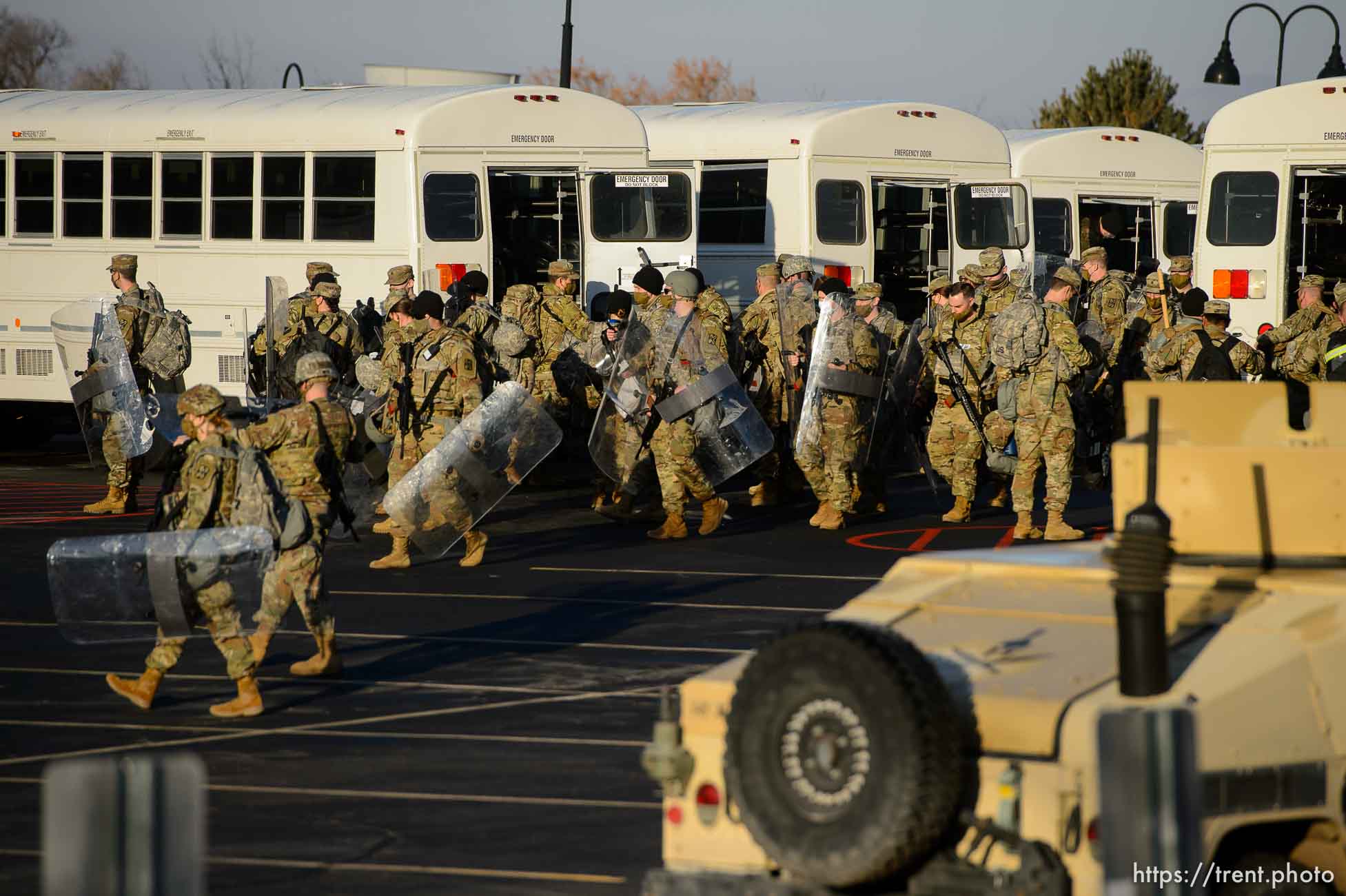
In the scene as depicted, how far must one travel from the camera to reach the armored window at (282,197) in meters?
19.8

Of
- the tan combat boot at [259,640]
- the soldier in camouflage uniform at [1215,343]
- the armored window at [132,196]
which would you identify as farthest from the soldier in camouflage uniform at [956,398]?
the armored window at [132,196]

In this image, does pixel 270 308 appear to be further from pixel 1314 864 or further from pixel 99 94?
pixel 1314 864

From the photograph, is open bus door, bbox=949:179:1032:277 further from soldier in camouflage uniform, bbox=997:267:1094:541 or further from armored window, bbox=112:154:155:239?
armored window, bbox=112:154:155:239

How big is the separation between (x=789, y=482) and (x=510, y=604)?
19.4 feet

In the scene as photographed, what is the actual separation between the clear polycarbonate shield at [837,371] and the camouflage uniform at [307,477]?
555 cm

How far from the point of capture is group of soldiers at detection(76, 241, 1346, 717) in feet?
45.4

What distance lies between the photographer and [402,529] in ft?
44.4

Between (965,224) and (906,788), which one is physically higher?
(965,224)

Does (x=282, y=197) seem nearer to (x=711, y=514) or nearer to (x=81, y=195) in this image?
(x=81, y=195)

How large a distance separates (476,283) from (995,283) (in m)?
4.36

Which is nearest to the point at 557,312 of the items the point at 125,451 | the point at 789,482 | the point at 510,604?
the point at 789,482

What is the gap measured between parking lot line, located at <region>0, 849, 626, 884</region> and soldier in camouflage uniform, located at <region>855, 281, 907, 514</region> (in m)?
9.44

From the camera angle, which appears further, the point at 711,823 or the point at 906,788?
the point at 711,823

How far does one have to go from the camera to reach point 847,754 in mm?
4773
